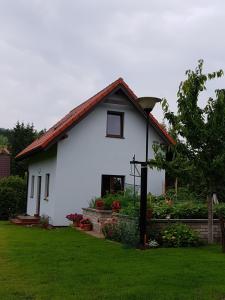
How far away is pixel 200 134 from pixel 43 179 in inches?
474

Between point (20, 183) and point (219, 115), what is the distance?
1821cm

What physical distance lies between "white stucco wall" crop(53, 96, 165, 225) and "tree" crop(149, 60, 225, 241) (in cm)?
806

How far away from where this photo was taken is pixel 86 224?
662 inches

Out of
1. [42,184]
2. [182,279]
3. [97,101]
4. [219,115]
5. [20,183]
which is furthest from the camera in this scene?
[20,183]

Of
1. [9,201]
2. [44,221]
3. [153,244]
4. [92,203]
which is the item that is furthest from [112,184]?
[153,244]

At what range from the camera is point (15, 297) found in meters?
6.51

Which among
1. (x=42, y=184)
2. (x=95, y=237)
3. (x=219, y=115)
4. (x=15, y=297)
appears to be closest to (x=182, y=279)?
(x=15, y=297)

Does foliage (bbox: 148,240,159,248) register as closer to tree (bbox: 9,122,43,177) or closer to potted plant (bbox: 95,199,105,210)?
potted plant (bbox: 95,199,105,210)

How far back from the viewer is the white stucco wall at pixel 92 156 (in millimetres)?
18750

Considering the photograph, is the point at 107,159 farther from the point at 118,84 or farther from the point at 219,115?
the point at 219,115

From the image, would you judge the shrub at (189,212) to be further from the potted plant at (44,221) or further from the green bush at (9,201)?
the green bush at (9,201)

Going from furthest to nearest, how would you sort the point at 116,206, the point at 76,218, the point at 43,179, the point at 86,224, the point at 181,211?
the point at 43,179 < the point at 76,218 < the point at 86,224 < the point at 116,206 < the point at 181,211

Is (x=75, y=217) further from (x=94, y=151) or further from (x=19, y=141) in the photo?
(x=19, y=141)

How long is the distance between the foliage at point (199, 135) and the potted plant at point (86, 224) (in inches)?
238
